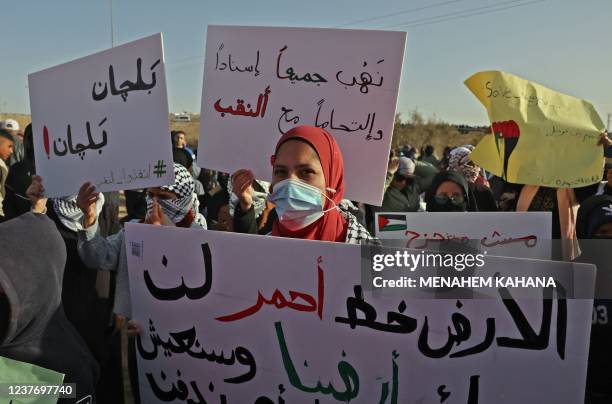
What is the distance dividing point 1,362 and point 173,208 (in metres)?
1.23

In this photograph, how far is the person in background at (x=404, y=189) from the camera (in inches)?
194

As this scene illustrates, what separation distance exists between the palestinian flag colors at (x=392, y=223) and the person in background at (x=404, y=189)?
2253mm

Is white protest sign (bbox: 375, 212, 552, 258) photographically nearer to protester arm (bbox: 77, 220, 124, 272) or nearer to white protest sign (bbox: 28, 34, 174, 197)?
white protest sign (bbox: 28, 34, 174, 197)

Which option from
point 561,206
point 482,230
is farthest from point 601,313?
point 561,206

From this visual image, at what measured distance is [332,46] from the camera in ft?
8.30

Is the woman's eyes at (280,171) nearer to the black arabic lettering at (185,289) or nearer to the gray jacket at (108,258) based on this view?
the black arabic lettering at (185,289)

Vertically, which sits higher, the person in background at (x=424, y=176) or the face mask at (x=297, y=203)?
the face mask at (x=297, y=203)

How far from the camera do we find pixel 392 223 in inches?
102

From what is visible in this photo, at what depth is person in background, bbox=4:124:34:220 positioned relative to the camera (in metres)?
3.61

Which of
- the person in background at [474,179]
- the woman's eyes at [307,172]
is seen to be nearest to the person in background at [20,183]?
the woman's eyes at [307,172]

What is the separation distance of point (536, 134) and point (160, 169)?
6.32 feet

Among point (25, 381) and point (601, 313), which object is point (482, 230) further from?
point (25, 381)

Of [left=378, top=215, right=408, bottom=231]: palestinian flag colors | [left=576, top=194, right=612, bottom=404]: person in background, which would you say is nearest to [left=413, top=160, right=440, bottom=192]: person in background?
[left=378, top=215, right=408, bottom=231]: palestinian flag colors

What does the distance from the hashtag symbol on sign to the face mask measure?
70 cm
